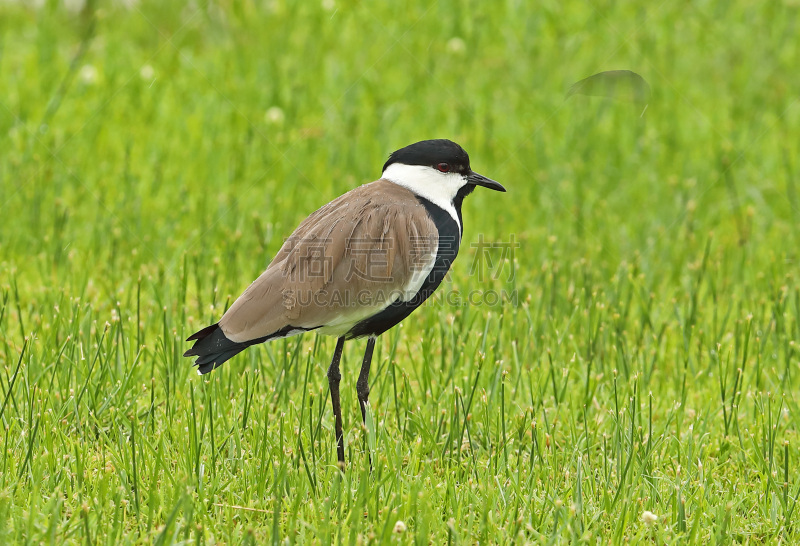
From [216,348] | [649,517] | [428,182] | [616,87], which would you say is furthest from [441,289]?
[616,87]

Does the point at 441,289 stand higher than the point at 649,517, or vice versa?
the point at 441,289

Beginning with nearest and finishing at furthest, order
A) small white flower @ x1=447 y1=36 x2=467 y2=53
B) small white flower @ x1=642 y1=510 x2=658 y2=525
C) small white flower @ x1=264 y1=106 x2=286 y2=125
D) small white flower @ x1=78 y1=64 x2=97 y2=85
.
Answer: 1. small white flower @ x1=642 y1=510 x2=658 y2=525
2. small white flower @ x1=264 y1=106 x2=286 y2=125
3. small white flower @ x1=78 y1=64 x2=97 y2=85
4. small white flower @ x1=447 y1=36 x2=467 y2=53

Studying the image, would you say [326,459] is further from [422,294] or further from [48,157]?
[48,157]

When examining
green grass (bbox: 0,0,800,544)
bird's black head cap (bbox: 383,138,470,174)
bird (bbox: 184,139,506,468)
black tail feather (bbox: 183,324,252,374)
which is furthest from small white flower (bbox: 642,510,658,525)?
bird's black head cap (bbox: 383,138,470,174)

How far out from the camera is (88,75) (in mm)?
7949

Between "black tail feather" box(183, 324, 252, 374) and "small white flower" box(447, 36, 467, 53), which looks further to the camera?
"small white flower" box(447, 36, 467, 53)

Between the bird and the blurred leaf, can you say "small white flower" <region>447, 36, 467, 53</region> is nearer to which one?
the blurred leaf

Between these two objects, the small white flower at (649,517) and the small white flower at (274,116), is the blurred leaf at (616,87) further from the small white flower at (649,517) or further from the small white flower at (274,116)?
the small white flower at (649,517)

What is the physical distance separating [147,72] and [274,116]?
5.06ft

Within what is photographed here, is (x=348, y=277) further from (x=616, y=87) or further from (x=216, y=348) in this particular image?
(x=616, y=87)

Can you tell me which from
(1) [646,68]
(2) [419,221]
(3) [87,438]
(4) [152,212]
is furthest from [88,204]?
(1) [646,68]

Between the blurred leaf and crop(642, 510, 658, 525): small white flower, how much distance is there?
17.9 ft

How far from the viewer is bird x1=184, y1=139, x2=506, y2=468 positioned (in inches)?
144

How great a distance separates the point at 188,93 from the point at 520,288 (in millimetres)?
4061
